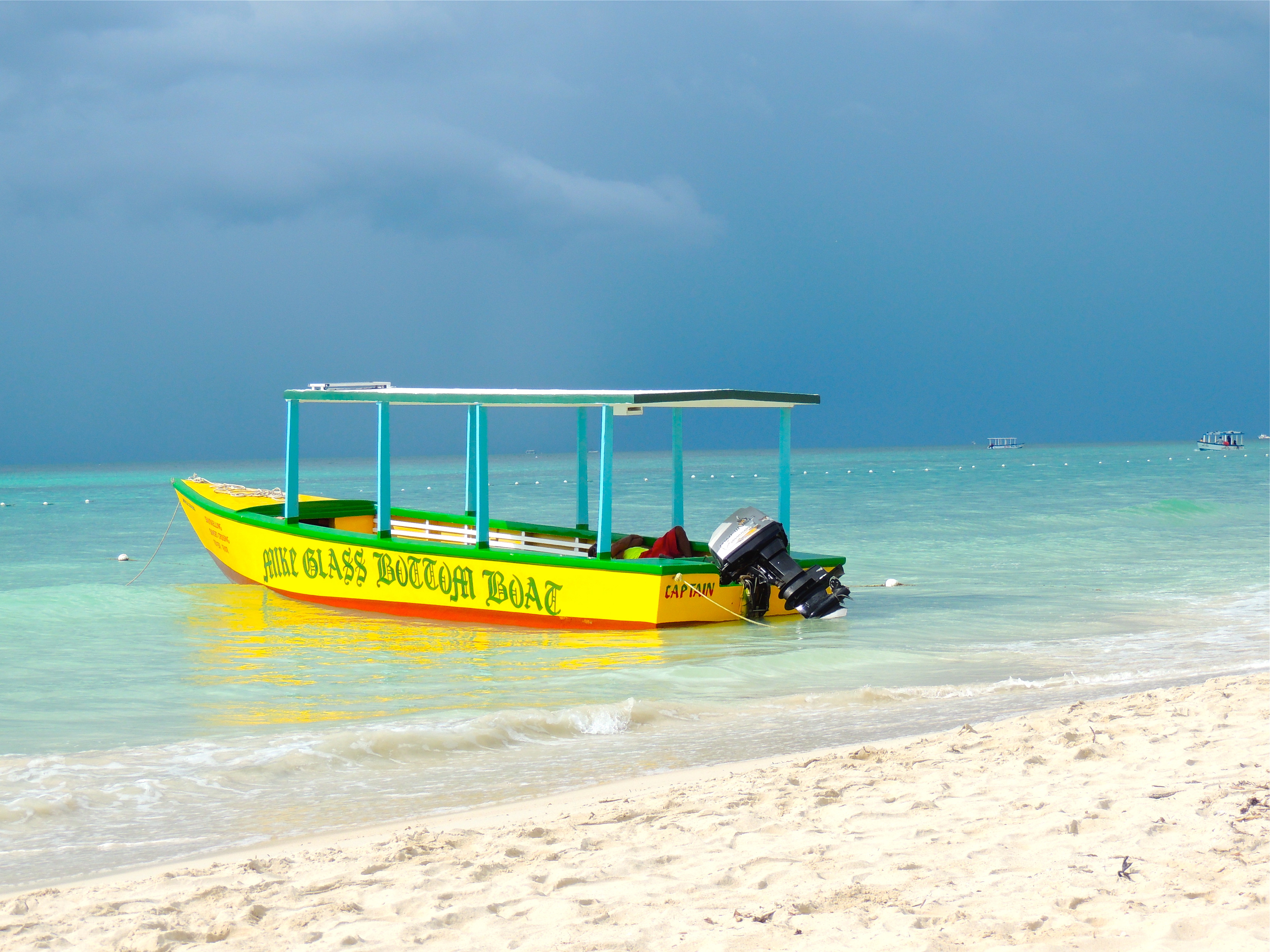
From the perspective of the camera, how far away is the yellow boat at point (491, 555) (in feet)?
34.9

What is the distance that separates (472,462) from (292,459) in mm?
2115

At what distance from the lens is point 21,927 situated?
3.82 meters

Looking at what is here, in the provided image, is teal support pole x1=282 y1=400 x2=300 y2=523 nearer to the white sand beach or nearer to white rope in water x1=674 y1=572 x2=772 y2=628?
white rope in water x1=674 y1=572 x2=772 y2=628

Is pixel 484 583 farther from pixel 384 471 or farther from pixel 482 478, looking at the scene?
pixel 384 471

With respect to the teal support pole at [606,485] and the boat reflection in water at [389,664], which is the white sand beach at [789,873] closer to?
the boat reflection in water at [389,664]

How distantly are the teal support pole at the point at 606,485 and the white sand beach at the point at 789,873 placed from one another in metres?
5.26

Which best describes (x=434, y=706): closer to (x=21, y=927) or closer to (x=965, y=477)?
(x=21, y=927)

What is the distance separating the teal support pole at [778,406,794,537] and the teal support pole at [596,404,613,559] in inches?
73.2

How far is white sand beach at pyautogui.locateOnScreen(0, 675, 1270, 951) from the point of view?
11.2 ft

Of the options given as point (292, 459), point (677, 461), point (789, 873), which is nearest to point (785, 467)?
point (677, 461)

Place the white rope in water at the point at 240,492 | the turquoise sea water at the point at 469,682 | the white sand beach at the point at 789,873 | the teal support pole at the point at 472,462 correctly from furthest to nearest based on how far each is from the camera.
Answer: the white rope in water at the point at 240,492
the teal support pole at the point at 472,462
the turquoise sea water at the point at 469,682
the white sand beach at the point at 789,873

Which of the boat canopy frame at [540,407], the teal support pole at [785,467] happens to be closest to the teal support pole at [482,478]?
the boat canopy frame at [540,407]

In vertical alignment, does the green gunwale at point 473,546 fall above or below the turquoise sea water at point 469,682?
above

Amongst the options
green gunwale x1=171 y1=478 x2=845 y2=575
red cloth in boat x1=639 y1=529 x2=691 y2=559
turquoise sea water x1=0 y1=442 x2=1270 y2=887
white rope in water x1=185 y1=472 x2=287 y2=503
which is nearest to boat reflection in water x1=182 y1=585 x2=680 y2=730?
turquoise sea water x1=0 y1=442 x2=1270 y2=887
